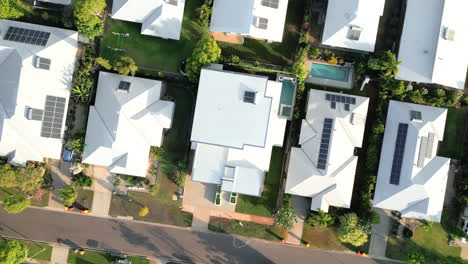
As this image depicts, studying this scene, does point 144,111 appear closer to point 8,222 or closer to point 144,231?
point 144,231

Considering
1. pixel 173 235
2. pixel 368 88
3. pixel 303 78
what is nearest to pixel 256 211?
pixel 173 235

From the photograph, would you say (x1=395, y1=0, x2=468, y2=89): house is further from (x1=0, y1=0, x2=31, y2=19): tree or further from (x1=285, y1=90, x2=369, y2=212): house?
(x1=0, y1=0, x2=31, y2=19): tree

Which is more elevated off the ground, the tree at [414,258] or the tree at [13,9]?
the tree at [13,9]

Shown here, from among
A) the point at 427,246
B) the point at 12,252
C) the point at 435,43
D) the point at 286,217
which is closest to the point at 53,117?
the point at 12,252

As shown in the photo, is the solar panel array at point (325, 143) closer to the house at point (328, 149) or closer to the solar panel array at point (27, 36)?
the house at point (328, 149)

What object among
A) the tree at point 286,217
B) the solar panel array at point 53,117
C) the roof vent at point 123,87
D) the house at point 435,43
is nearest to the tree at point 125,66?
the roof vent at point 123,87

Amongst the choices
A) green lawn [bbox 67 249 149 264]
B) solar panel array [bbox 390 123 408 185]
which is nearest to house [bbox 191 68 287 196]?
solar panel array [bbox 390 123 408 185]
